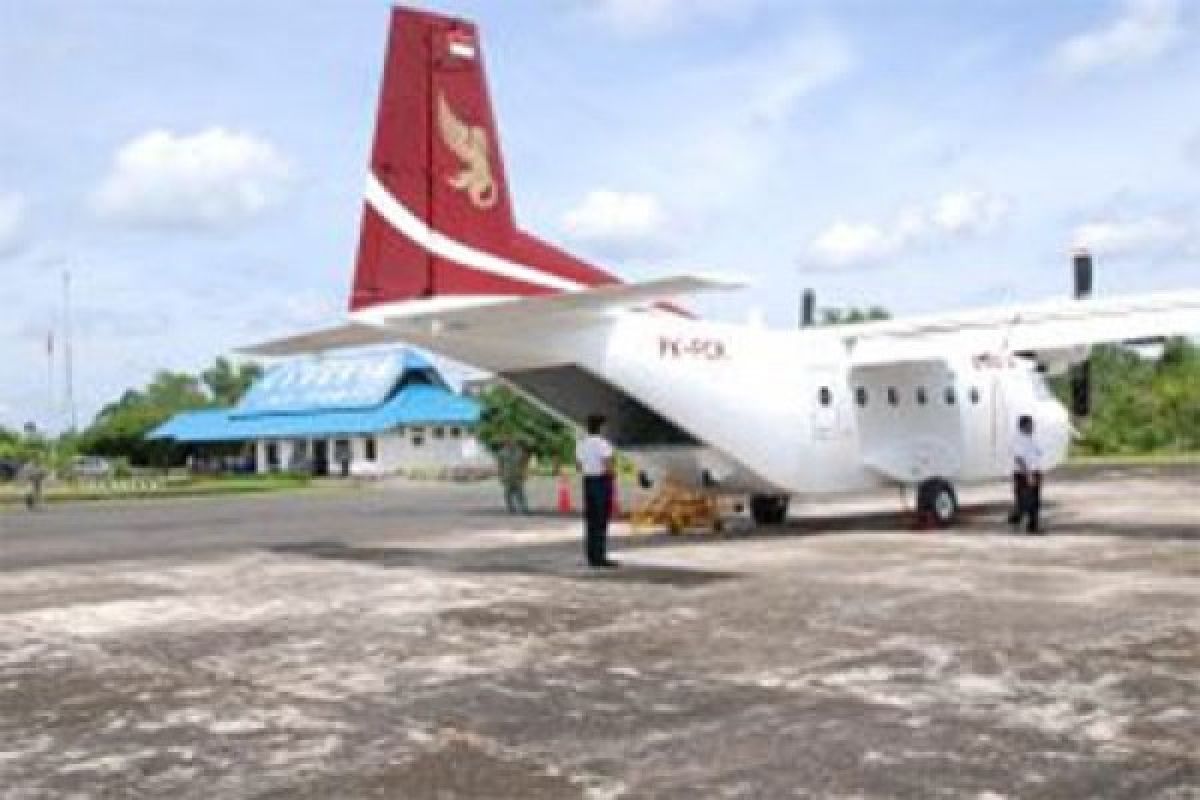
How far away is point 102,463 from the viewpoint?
87.4m

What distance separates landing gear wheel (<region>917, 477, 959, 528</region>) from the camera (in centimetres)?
2225

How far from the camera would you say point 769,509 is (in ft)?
77.6

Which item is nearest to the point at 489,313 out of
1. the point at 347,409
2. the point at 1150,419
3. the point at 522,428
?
the point at 522,428

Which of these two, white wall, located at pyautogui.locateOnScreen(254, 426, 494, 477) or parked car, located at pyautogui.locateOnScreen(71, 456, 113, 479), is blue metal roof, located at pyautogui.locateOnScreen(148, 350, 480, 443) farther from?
parked car, located at pyautogui.locateOnScreen(71, 456, 113, 479)

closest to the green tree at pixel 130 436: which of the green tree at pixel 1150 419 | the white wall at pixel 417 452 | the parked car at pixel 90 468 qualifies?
the parked car at pixel 90 468

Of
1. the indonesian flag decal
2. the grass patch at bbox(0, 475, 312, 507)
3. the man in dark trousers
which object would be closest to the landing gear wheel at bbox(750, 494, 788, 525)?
the man in dark trousers

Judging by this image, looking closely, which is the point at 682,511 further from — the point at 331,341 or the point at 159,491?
the point at 159,491

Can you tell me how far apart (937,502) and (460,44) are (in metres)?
10.1

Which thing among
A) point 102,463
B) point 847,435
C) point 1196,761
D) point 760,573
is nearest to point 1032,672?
point 1196,761

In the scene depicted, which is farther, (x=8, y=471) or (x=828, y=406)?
(x=8, y=471)

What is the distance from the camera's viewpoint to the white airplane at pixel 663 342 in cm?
1816

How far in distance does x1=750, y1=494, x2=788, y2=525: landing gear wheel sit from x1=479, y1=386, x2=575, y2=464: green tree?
38.7 metres

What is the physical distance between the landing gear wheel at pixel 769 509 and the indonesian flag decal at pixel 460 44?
28.4 feet

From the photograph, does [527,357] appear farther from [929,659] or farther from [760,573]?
[929,659]
